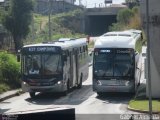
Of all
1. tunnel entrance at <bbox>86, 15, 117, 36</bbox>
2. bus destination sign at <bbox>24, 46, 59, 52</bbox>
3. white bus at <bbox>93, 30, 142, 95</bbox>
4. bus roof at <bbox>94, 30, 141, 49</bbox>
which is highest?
bus roof at <bbox>94, 30, 141, 49</bbox>

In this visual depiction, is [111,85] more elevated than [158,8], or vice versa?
[158,8]

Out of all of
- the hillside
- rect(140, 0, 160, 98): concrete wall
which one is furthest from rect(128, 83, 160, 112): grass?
the hillside

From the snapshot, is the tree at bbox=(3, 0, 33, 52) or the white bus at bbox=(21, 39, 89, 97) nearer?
the white bus at bbox=(21, 39, 89, 97)

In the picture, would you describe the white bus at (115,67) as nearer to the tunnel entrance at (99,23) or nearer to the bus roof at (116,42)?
the bus roof at (116,42)

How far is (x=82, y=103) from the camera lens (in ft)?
96.2

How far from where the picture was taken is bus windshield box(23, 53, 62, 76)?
102 feet

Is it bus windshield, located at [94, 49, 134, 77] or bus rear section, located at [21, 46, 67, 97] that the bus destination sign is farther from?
bus windshield, located at [94, 49, 134, 77]

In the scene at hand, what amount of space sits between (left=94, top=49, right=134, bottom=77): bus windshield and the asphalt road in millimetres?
1391

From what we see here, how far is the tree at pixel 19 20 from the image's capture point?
211 ft

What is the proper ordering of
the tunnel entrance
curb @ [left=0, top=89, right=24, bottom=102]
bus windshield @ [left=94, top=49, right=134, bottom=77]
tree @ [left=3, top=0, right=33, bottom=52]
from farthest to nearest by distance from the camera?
the tunnel entrance → tree @ [left=3, top=0, right=33, bottom=52] → curb @ [left=0, top=89, right=24, bottom=102] → bus windshield @ [left=94, top=49, right=134, bottom=77]

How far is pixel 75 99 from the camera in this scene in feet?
102

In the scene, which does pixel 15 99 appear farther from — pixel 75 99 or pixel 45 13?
pixel 45 13

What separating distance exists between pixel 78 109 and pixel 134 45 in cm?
651

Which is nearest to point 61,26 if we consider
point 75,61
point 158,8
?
point 75,61
